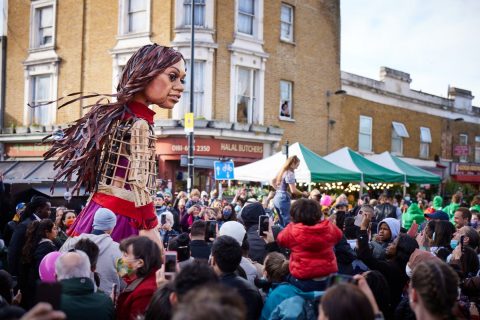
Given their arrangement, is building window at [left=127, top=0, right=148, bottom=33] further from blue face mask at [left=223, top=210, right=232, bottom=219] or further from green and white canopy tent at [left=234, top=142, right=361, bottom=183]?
blue face mask at [left=223, top=210, right=232, bottom=219]

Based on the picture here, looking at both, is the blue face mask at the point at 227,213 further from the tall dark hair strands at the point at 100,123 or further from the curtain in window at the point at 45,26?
the curtain in window at the point at 45,26

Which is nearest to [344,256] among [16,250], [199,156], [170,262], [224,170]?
[170,262]

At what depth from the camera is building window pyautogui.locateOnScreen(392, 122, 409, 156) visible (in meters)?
26.1

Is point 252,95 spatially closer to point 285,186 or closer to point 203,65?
point 203,65

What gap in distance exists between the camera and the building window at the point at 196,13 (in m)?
18.7

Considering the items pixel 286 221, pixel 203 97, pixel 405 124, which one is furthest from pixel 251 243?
pixel 405 124

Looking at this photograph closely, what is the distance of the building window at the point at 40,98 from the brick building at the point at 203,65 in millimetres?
40

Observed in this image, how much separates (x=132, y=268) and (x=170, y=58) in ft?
7.24

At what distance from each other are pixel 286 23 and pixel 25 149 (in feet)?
37.0

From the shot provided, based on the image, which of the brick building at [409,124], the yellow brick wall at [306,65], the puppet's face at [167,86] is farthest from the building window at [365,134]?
the puppet's face at [167,86]

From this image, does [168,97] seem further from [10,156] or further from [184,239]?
[10,156]

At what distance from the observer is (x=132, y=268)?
3.84 m

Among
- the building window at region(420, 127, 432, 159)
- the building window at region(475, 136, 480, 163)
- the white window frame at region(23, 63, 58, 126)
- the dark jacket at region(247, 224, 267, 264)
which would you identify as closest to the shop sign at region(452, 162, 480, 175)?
the building window at region(475, 136, 480, 163)

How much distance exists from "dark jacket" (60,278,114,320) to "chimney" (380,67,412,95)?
24.2 meters
